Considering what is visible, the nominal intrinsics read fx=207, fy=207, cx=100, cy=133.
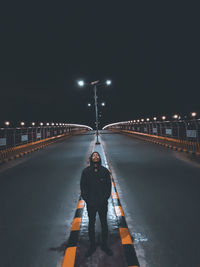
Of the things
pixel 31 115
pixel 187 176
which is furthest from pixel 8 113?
pixel 187 176

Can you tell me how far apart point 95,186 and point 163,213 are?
99.2 inches

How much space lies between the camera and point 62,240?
4020mm

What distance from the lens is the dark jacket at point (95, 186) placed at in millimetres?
3516

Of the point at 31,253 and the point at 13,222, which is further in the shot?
the point at 13,222

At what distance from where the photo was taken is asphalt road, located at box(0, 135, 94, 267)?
359 cm

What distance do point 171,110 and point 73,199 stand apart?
125 metres

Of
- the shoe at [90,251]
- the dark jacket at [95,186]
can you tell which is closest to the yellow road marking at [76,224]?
the shoe at [90,251]

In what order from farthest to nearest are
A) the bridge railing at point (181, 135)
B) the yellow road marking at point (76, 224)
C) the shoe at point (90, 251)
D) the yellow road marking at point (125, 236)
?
the bridge railing at point (181, 135) → the yellow road marking at point (76, 224) → the yellow road marking at point (125, 236) → the shoe at point (90, 251)

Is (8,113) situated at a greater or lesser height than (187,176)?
greater

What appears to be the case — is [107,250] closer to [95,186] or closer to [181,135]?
[95,186]

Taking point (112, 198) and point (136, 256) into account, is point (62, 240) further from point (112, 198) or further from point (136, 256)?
point (112, 198)

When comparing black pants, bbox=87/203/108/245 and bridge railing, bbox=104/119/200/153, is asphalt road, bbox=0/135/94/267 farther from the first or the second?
bridge railing, bbox=104/119/200/153

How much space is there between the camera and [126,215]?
5062mm

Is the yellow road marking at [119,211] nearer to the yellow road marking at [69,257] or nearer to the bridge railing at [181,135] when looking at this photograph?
the yellow road marking at [69,257]
